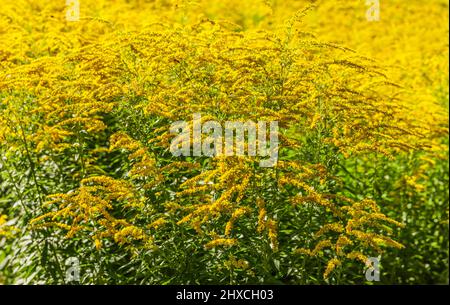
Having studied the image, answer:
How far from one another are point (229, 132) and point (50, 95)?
125 cm

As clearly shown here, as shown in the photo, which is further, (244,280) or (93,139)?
(93,139)

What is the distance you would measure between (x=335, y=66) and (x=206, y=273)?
1720mm

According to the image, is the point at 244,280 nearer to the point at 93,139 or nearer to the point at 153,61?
the point at 153,61

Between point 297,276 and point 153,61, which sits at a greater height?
point 153,61

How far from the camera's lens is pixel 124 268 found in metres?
5.01

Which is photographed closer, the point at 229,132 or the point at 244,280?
the point at 229,132

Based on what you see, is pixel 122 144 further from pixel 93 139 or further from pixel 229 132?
pixel 93 139
